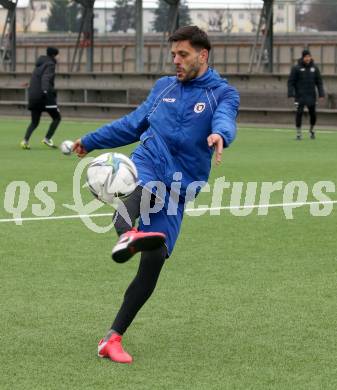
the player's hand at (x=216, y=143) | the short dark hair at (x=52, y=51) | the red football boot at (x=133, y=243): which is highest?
the short dark hair at (x=52, y=51)

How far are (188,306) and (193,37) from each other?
2255mm

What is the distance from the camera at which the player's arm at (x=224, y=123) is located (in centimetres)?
683

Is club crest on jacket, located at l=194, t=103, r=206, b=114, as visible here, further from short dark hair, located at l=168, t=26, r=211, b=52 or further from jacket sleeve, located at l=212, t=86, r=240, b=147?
short dark hair, located at l=168, t=26, r=211, b=52

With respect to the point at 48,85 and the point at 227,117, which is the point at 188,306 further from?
the point at 48,85

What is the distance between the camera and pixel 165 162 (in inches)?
290

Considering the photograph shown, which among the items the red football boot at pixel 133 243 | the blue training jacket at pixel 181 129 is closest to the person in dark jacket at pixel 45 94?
the blue training jacket at pixel 181 129

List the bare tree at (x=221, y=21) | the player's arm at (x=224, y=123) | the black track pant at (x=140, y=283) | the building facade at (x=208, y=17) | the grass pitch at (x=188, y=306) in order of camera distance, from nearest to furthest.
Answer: the grass pitch at (x=188, y=306)
the player's arm at (x=224, y=123)
the black track pant at (x=140, y=283)
the bare tree at (x=221, y=21)
the building facade at (x=208, y=17)

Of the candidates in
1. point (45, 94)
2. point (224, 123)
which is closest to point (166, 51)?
point (45, 94)

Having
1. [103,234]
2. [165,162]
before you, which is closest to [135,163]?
[165,162]

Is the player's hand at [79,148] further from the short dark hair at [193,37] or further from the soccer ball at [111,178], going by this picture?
the short dark hair at [193,37]

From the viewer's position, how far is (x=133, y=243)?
6.59 m

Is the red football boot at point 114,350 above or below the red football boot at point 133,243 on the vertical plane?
below

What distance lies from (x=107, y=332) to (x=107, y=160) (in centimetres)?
116

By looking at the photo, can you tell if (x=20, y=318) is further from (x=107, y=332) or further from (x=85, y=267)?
(x=85, y=267)
